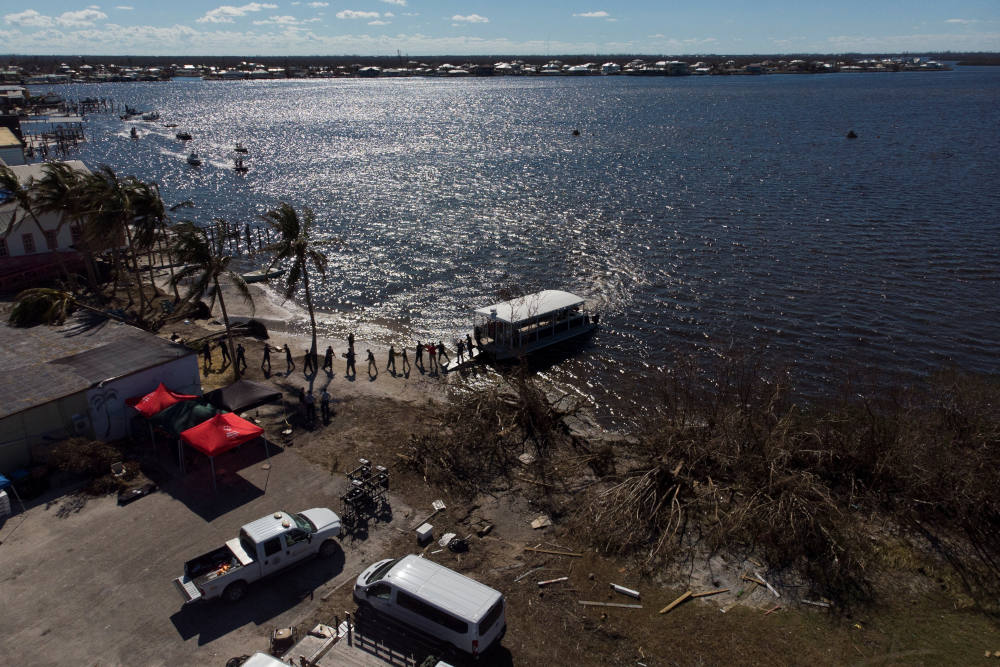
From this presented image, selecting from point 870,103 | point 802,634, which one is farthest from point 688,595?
point 870,103

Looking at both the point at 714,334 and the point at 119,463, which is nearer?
the point at 119,463

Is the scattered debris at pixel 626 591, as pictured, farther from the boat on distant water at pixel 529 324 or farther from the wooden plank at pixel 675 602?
the boat on distant water at pixel 529 324

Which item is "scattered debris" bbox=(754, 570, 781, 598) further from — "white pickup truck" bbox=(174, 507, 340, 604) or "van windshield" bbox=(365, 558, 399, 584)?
"white pickup truck" bbox=(174, 507, 340, 604)

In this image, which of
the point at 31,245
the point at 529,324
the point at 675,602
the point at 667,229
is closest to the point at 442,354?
the point at 529,324

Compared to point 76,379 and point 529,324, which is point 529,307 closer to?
point 529,324

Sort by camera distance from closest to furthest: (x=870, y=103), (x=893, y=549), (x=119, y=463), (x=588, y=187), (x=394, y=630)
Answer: (x=394, y=630) → (x=893, y=549) → (x=119, y=463) → (x=588, y=187) → (x=870, y=103)

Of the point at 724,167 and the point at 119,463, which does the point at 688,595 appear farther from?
the point at 724,167

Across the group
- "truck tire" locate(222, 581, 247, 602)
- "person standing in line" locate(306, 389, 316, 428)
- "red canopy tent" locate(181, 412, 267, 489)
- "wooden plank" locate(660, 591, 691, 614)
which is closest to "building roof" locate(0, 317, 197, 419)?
"red canopy tent" locate(181, 412, 267, 489)

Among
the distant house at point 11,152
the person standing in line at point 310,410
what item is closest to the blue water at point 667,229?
the person standing in line at point 310,410
